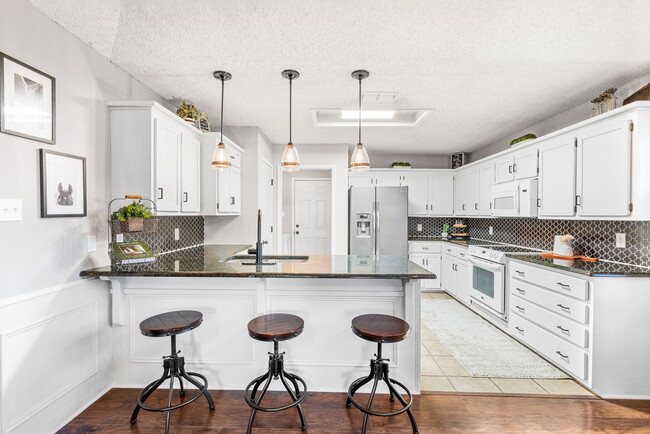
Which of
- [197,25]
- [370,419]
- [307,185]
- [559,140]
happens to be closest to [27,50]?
[197,25]

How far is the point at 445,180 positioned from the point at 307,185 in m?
2.72

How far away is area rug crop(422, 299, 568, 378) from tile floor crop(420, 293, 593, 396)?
0.07 meters

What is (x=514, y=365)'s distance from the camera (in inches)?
106

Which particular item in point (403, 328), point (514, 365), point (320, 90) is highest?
point (320, 90)

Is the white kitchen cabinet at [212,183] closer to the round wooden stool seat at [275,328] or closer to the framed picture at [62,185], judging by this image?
the framed picture at [62,185]

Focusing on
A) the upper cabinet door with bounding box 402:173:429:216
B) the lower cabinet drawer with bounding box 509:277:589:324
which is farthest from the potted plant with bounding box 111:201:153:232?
the upper cabinet door with bounding box 402:173:429:216

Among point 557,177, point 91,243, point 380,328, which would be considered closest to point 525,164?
point 557,177

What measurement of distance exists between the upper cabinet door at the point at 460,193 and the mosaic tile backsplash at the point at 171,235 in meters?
4.07

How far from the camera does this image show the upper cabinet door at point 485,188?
169 inches

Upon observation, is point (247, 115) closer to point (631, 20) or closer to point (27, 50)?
point (27, 50)

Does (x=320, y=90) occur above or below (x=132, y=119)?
above

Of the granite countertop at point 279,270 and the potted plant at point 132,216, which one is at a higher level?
the potted plant at point 132,216

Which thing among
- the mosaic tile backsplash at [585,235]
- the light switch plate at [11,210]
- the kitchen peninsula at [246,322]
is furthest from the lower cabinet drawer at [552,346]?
the light switch plate at [11,210]

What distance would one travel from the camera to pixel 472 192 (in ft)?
15.7
